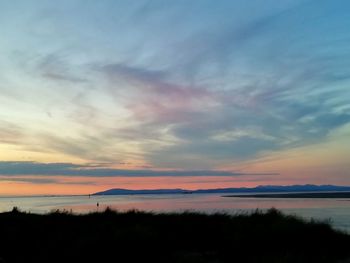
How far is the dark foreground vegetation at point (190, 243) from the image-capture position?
12148 mm

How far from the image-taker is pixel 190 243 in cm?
1493

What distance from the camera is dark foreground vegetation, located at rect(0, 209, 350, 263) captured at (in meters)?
12.1

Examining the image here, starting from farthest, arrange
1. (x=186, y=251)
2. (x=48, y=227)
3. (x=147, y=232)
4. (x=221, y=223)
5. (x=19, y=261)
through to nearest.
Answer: (x=48, y=227)
(x=221, y=223)
(x=147, y=232)
(x=186, y=251)
(x=19, y=261)

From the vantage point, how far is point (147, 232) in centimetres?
1448

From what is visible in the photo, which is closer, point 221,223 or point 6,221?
point 221,223

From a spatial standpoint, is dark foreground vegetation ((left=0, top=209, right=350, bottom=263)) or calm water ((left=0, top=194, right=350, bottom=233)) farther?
calm water ((left=0, top=194, right=350, bottom=233))

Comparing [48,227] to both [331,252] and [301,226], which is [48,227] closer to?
[301,226]

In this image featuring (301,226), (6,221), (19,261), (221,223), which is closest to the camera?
(19,261)

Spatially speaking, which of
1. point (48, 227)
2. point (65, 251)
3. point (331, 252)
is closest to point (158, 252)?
point (65, 251)

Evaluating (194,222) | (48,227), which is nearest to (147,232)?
(194,222)

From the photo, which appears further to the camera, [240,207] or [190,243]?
[240,207]

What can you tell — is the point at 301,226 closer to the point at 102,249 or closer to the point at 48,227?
the point at 102,249

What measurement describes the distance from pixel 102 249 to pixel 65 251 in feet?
3.49

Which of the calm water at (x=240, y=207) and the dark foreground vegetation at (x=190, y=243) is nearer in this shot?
the dark foreground vegetation at (x=190, y=243)
